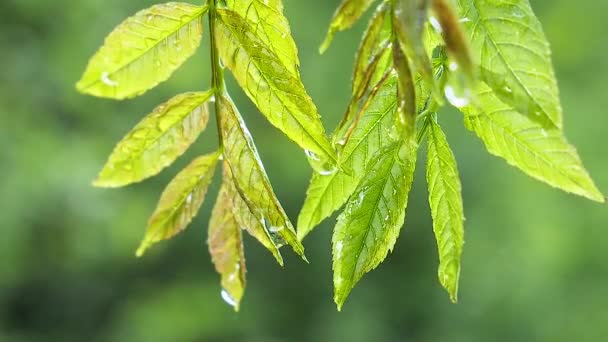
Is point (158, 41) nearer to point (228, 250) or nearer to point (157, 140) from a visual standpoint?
point (157, 140)

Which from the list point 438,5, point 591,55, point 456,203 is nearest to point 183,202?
point 456,203

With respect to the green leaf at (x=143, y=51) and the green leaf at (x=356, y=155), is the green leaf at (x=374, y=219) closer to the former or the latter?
the green leaf at (x=356, y=155)

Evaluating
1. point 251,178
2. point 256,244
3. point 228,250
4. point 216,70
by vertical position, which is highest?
point 216,70

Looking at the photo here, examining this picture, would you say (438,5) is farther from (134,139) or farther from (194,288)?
(194,288)

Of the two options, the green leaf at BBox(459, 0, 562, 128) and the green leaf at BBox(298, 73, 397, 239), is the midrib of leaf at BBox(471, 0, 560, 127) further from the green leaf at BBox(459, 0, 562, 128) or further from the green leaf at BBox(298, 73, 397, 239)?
the green leaf at BBox(298, 73, 397, 239)

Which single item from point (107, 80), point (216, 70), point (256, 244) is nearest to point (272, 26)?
point (216, 70)

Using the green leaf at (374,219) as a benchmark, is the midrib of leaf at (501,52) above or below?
above

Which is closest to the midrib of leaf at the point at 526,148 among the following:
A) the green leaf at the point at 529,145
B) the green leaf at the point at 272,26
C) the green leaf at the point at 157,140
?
the green leaf at the point at 529,145
